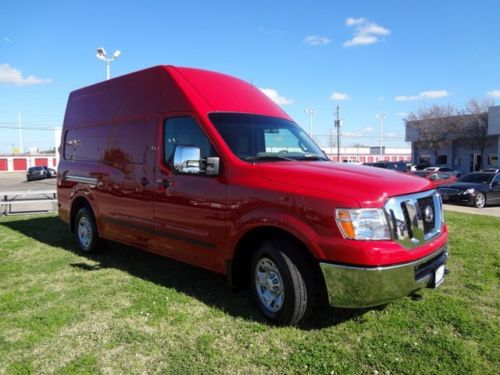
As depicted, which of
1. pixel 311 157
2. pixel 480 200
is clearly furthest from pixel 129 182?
pixel 480 200

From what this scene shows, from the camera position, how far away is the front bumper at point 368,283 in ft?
11.3

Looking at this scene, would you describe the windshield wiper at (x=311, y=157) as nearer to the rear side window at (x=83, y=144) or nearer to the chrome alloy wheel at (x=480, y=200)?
the rear side window at (x=83, y=144)

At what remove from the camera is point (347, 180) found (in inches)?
148

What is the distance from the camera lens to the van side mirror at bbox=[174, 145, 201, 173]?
4.48 metres

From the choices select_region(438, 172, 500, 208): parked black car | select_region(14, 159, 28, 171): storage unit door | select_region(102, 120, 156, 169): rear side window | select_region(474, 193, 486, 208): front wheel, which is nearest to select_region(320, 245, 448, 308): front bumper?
select_region(102, 120, 156, 169): rear side window

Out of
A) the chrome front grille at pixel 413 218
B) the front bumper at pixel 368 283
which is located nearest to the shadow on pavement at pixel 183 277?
the front bumper at pixel 368 283

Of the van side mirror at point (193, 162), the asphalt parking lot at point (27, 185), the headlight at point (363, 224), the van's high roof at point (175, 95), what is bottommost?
the asphalt parking lot at point (27, 185)

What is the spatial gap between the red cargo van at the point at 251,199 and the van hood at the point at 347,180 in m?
0.01

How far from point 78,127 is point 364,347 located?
5826 millimetres

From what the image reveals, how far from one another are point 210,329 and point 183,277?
1.72 m

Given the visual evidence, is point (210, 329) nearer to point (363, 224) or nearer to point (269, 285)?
point (269, 285)

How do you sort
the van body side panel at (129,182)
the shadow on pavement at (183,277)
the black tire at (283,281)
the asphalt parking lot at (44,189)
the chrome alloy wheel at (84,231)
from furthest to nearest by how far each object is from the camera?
the asphalt parking lot at (44,189) → the chrome alloy wheel at (84,231) → the van body side panel at (129,182) → the shadow on pavement at (183,277) → the black tire at (283,281)

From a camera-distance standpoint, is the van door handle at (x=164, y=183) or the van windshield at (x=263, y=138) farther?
the van door handle at (x=164, y=183)

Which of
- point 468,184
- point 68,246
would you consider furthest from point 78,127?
point 468,184
